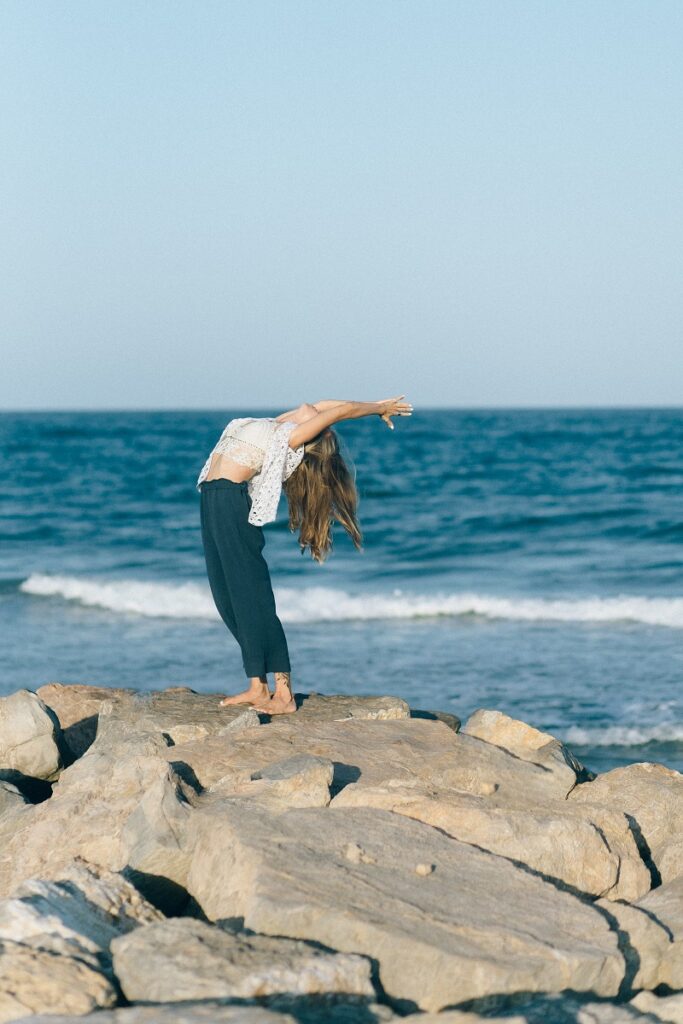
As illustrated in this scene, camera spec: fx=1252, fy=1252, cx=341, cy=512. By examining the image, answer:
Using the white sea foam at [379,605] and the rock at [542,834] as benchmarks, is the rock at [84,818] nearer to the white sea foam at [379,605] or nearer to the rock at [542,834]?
the rock at [542,834]

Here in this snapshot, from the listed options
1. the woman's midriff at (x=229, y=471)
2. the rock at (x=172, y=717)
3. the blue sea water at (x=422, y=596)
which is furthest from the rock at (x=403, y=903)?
the blue sea water at (x=422, y=596)

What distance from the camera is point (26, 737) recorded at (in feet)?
19.5

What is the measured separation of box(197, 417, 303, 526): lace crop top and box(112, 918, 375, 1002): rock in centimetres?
267

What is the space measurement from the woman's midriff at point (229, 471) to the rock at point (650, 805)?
2094 mm

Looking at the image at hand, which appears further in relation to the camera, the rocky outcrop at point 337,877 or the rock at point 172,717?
the rock at point 172,717

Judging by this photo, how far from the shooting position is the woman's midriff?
595 cm

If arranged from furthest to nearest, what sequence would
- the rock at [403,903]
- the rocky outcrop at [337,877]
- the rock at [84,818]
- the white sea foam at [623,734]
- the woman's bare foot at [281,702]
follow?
the white sea foam at [623,734]
the woman's bare foot at [281,702]
the rock at [84,818]
the rock at [403,903]
the rocky outcrop at [337,877]

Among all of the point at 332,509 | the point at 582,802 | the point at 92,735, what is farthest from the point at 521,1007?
the point at 92,735

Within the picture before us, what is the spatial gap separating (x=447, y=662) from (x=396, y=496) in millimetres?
17042

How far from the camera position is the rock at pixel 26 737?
234 inches

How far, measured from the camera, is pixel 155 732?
18.0 feet

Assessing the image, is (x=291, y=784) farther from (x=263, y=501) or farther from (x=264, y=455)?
(x=264, y=455)

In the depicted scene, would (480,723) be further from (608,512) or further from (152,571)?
(608,512)

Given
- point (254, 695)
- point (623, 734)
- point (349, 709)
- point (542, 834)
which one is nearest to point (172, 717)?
point (254, 695)
